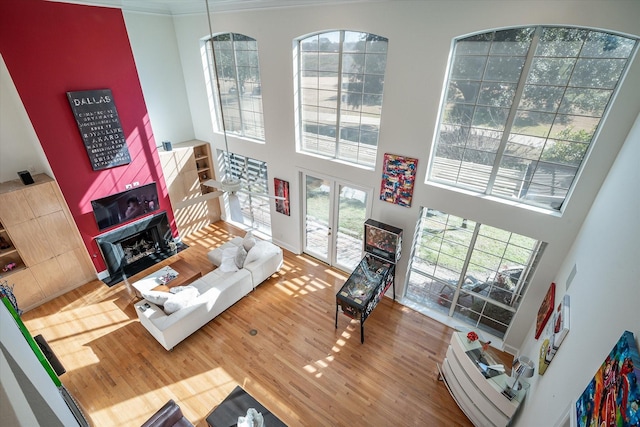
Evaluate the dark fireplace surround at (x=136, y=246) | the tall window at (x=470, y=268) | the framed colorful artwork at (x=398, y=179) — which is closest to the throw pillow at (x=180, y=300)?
the dark fireplace surround at (x=136, y=246)

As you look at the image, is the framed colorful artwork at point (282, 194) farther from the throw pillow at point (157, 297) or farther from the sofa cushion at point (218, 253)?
the throw pillow at point (157, 297)

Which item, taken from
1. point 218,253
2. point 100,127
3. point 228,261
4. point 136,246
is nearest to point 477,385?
point 228,261

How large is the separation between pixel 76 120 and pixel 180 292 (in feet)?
11.7

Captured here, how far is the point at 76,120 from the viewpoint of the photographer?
523 centimetres

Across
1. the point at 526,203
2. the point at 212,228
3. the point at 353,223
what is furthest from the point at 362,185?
the point at 212,228

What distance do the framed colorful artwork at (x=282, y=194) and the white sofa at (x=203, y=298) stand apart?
972 millimetres

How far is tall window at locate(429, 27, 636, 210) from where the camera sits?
3.36 metres

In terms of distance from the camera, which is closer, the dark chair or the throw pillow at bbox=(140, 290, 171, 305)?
the dark chair

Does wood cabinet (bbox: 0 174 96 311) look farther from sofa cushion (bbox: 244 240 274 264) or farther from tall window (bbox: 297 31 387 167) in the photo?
tall window (bbox: 297 31 387 167)

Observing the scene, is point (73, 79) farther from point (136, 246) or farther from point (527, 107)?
point (527, 107)

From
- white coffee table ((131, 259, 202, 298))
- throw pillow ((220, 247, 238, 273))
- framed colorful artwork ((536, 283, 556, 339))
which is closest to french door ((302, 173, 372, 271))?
throw pillow ((220, 247, 238, 273))

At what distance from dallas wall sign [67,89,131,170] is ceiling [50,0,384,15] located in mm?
1447

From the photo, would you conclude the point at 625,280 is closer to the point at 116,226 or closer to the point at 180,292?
the point at 180,292

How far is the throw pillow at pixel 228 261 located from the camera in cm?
594
